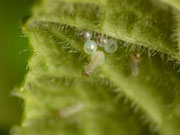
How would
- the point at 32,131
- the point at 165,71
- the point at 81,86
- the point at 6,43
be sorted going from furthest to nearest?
1. the point at 6,43
2. the point at 32,131
3. the point at 81,86
4. the point at 165,71

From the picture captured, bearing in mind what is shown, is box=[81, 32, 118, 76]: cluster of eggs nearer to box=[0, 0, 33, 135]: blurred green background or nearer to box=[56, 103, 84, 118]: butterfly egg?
box=[56, 103, 84, 118]: butterfly egg

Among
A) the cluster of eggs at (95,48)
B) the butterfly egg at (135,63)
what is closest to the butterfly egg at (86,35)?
the cluster of eggs at (95,48)

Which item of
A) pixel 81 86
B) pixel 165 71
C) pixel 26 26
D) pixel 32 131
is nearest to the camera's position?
pixel 26 26

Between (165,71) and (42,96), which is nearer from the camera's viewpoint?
(165,71)

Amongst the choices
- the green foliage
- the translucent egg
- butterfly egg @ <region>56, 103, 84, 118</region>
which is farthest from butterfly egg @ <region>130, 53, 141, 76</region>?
butterfly egg @ <region>56, 103, 84, 118</region>

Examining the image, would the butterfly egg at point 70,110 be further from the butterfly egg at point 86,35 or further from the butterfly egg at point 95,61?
the butterfly egg at point 86,35

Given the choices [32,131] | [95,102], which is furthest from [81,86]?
[32,131]

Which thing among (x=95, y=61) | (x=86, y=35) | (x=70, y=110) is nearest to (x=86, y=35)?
(x=86, y=35)

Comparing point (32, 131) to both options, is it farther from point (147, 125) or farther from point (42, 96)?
point (147, 125)
